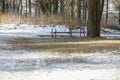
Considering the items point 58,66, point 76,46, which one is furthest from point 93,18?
point 58,66

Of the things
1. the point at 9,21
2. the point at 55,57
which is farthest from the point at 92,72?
the point at 9,21

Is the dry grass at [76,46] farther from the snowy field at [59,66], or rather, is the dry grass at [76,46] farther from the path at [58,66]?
the path at [58,66]

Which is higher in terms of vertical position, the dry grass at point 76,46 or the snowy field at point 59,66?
the snowy field at point 59,66

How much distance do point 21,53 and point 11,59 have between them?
96.6 inches

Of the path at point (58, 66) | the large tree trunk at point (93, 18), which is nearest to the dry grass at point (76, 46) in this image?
the path at point (58, 66)

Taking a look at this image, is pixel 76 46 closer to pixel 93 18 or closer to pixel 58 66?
pixel 58 66

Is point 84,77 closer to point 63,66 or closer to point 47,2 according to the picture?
point 63,66

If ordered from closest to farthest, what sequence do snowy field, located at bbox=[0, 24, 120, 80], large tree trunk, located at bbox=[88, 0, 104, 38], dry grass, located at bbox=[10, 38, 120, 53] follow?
snowy field, located at bbox=[0, 24, 120, 80], dry grass, located at bbox=[10, 38, 120, 53], large tree trunk, located at bbox=[88, 0, 104, 38]

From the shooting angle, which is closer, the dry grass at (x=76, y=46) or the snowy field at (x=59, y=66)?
the snowy field at (x=59, y=66)

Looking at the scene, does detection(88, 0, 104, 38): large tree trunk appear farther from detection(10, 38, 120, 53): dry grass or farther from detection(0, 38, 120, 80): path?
detection(0, 38, 120, 80): path

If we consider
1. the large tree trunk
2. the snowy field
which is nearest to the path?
the snowy field

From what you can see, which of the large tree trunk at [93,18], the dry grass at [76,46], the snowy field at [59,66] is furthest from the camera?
the large tree trunk at [93,18]

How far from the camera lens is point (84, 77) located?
1126 centimetres

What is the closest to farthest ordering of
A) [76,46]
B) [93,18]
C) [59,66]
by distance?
1. [59,66]
2. [76,46]
3. [93,18]
